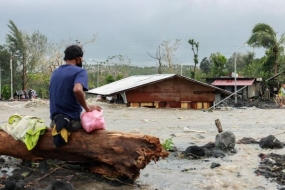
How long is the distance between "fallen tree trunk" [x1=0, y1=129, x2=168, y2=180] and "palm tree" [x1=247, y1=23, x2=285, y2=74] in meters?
39.0

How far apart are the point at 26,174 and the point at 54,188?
128 centimetres

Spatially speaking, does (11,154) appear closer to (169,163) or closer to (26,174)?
(26,174)

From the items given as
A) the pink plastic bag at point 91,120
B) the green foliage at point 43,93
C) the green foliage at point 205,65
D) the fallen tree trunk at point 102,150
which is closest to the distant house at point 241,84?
the green foliage at point 43,93

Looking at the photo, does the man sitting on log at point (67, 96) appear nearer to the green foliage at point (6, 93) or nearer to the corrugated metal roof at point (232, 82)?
the corrugated metal roof at point (232, 82)

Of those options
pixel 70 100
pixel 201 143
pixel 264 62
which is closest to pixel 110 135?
pixel 70 100

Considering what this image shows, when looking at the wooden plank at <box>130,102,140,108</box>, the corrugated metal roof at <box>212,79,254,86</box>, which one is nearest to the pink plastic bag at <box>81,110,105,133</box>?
the wooden plank at <box>130,102,140,108</box>

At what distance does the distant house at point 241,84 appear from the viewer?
41.4 m

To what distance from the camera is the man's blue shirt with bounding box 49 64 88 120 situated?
6172 millimetres

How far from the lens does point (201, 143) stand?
11117 millimetres

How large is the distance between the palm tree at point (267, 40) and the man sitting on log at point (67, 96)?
129 ft

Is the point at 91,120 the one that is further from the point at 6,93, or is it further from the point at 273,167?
the point at 6,93

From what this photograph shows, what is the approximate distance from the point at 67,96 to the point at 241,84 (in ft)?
120

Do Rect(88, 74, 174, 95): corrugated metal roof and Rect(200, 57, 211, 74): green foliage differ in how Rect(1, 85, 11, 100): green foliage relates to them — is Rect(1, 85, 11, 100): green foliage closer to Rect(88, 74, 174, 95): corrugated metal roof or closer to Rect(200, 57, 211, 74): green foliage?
Rect(88, 74, 174, 95): corrugated metal roof

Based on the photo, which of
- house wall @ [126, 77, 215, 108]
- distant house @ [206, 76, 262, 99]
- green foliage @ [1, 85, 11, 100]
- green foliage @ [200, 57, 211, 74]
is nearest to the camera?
house wall @ [126, 77, 215, 108]
